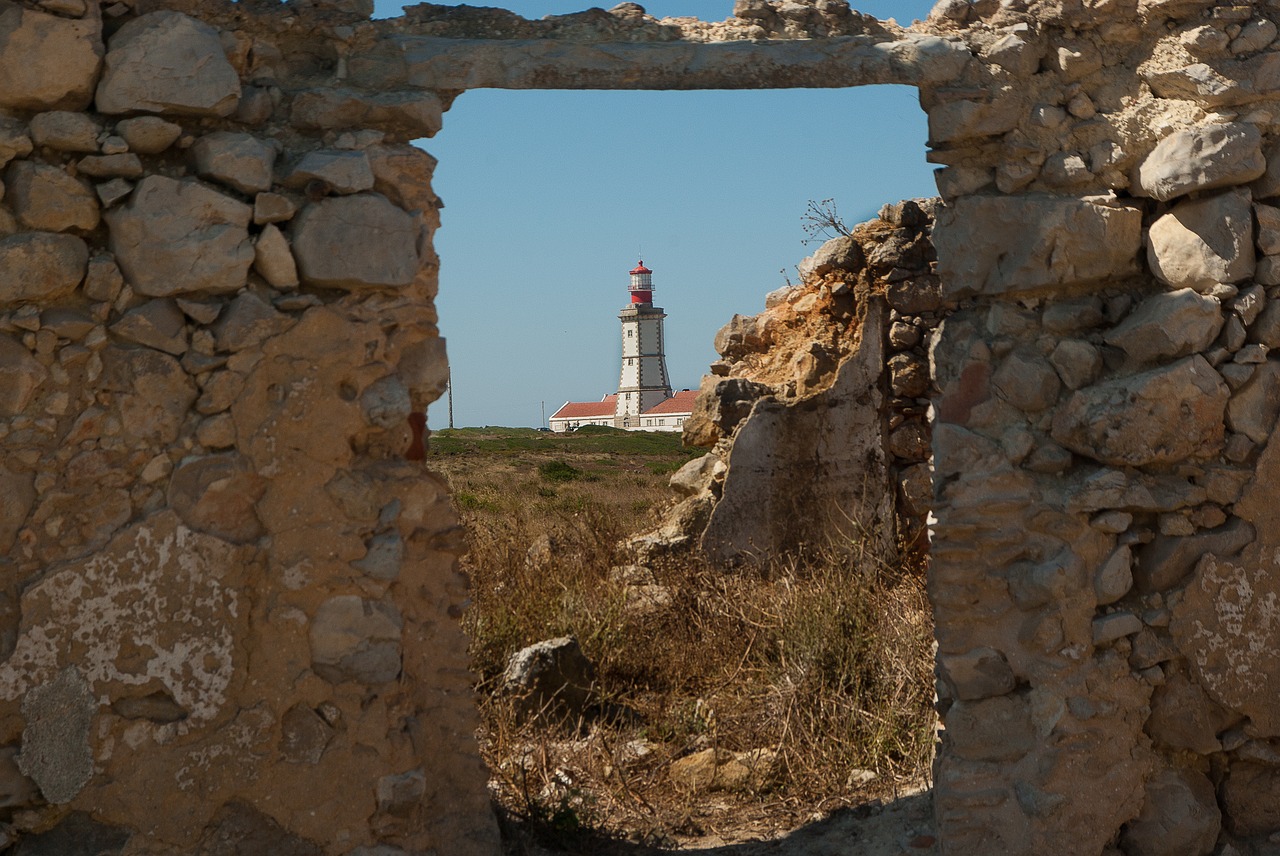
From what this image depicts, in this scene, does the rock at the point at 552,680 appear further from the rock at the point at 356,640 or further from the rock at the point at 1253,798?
the rock at the point at 1253,798

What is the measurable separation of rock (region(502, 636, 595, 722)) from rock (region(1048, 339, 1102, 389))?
260 centimetres

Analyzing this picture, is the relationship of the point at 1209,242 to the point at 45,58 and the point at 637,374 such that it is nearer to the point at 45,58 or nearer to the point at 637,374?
the point at 45,58

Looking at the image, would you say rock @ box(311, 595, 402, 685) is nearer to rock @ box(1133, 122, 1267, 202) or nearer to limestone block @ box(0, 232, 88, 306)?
limestone block @ box(0, 232, 88, 306)

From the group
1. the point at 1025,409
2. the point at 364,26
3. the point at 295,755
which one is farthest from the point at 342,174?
the point at 1025,409

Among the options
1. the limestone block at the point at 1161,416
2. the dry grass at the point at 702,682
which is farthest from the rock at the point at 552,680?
the limestone block at the point at 1161,416

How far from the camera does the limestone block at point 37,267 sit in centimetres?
279

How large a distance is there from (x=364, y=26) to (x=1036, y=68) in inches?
74.4

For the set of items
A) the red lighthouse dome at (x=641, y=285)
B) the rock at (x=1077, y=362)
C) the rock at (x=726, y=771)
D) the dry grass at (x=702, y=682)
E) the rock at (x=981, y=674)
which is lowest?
the rock at (x=726, y=771)

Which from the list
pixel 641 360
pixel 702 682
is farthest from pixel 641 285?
pixel 702 682

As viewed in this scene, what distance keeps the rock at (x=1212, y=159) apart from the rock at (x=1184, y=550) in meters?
0.91

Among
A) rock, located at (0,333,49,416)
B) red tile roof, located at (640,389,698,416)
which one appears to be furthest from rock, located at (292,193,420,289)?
red tile roof, located at (640,389,698,416)

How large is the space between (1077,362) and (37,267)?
2655mm

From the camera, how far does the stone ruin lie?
9.39ft

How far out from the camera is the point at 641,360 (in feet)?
166
